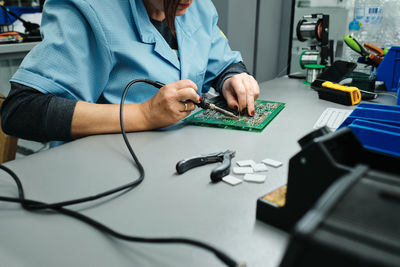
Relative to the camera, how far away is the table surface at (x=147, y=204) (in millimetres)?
354

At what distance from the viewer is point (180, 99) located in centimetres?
74

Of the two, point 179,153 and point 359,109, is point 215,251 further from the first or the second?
point 359,109

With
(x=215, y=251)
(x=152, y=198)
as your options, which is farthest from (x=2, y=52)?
(x=215, y=251)

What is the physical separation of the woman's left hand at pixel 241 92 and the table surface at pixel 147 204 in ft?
0.48

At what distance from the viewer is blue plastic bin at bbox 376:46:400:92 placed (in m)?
1.25

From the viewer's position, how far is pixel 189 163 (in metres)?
0.56

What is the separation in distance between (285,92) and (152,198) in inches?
35.6

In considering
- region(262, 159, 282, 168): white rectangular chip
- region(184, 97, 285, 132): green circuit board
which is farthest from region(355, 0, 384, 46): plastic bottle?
region(262, 159, 282, 168): white rectangular chip

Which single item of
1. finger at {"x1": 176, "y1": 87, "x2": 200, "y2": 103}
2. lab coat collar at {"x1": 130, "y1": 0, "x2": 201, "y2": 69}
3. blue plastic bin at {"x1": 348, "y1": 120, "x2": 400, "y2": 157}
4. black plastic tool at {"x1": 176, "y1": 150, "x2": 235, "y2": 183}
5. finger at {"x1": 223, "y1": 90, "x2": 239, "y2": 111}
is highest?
lab coat collar at {"x1": 130, "y1": 0, "x2": 201, "y2": 69}

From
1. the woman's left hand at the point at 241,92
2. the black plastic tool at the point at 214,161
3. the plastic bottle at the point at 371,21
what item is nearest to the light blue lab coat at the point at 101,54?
the woman's left hand at the point at 241,92

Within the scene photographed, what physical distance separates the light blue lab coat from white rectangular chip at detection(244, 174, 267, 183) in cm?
45

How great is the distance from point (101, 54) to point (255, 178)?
0.50 m

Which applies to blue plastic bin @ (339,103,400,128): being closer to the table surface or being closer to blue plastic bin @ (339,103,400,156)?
blue plastic bin @ (339,103,400,156)

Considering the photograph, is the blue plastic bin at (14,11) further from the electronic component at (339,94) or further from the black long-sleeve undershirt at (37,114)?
the electronic component at (339,94)
